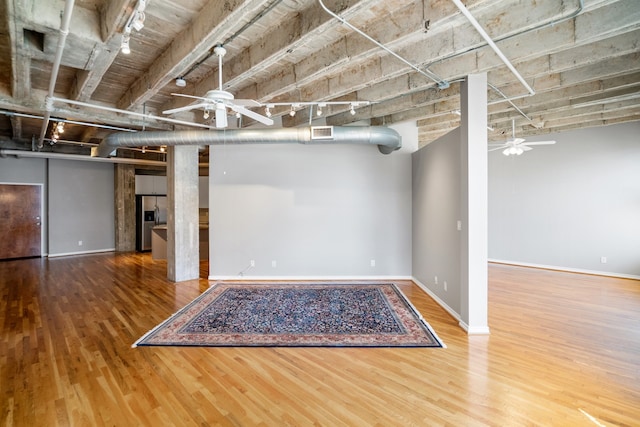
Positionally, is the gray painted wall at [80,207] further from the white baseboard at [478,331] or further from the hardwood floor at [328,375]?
the white baseboard at [478,331]

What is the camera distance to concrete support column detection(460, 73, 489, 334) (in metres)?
3.37

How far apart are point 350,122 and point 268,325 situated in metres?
4.06

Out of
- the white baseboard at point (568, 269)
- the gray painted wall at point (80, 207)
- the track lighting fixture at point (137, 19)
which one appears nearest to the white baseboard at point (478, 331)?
the track lighting fixture at point (137, 19)

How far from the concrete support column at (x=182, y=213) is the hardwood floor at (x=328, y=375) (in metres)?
1.59

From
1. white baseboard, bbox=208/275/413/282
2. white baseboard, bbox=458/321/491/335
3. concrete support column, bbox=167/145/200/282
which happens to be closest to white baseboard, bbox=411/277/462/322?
white baseboard, bbox=458/321/491/335

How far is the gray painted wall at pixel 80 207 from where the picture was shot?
8281 mm

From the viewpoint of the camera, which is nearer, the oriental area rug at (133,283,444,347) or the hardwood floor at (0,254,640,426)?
the hardwood floor at (0,254,640,426)

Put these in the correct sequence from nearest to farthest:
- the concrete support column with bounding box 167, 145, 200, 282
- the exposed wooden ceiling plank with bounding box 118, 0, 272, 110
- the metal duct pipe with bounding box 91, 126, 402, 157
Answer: the exposed wooden ceiling plank with bounding box 118, 0, 272, 110
the metal duct pipe with bounding box 91, 126, 402, 157
the concrete support column with bounding box 167, 145, 200, 282

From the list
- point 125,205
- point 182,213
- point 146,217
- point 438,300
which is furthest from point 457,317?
point 125,205

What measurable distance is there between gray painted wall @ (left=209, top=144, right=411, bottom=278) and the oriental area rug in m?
0.79

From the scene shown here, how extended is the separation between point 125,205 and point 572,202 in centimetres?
1230

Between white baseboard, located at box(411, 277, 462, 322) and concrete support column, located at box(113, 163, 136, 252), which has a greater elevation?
concrete support column, located at box(113, 163, 136, 252)

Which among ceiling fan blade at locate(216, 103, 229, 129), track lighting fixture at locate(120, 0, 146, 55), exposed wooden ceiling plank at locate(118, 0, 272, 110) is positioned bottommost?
ceiling fan blade at locate(216, 103, 229, 129)

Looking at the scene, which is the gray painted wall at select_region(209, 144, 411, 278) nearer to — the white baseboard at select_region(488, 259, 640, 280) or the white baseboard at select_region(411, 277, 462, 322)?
the white baseboard at select_region(411, 277, 462, 322)
